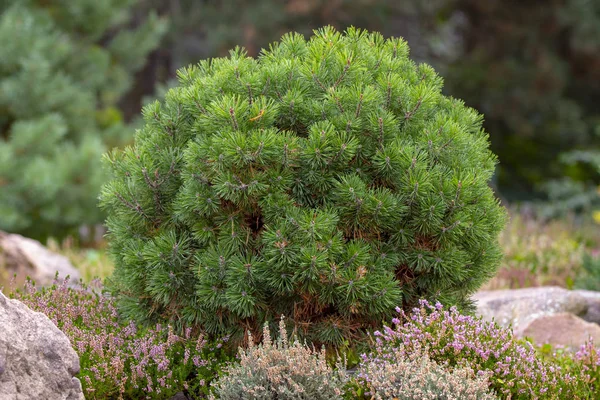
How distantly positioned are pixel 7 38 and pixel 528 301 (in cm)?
745

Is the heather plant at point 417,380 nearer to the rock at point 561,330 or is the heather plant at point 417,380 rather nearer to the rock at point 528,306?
the rock at point 561,330

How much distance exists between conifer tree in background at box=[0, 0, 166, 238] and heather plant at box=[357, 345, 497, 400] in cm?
665

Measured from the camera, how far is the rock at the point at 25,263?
20.9 ft

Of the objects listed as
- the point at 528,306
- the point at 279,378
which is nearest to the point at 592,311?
the point at 528,306

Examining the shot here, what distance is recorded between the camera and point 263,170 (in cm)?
346

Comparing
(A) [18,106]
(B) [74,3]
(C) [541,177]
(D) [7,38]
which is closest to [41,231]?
(A) [18,106]

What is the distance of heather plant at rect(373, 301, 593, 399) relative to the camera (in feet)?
10.9

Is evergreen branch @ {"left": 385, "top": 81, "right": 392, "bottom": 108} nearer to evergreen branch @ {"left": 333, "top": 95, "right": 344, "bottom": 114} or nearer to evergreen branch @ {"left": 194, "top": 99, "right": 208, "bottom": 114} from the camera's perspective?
evergreen branch @ {"left": 333, "top": 95, "right": 344, "bottom": 114}

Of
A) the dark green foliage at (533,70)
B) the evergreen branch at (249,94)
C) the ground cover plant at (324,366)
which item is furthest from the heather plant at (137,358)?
the dark green foliage at (533,70)

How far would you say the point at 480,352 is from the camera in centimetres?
336

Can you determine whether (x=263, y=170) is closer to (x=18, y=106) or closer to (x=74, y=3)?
(x=18, y=106)

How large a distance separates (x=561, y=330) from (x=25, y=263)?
483 centimetres

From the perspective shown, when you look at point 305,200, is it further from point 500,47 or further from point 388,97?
point 500,47

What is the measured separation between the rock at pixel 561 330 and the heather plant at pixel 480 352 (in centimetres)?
144
